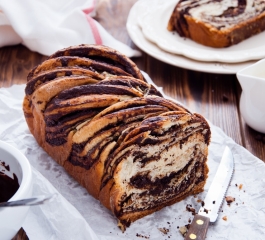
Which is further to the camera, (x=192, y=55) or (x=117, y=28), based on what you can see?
(x=117, y=28)

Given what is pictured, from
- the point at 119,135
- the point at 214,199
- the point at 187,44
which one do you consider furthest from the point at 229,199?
the point at 187,44

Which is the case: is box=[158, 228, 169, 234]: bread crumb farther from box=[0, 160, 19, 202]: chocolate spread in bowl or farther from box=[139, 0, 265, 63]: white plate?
box=[139, 0, 265, 63]: white plate

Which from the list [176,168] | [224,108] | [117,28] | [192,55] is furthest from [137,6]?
[176,168]

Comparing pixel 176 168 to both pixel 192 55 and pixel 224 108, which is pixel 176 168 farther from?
pixel 192 55

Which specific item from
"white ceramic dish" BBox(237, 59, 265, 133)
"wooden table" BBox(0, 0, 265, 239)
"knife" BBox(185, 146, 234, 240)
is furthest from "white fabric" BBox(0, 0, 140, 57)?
"knife" BBox(185, 146, 234, 240)

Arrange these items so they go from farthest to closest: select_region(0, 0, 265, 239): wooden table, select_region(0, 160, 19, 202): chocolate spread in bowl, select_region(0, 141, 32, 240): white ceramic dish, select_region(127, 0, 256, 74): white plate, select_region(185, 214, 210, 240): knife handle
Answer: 1. select_region(127, 0, 256, 74): white plate
2. select_region(0, 0, 265, 239): wooden table
3. select_region(185, 214, 210, 240): knife handle
4. select_region(0, 160, 19, 202): chocolate spread in bowl
5. select_region(0, 141, 32, 240): white ceramic dish

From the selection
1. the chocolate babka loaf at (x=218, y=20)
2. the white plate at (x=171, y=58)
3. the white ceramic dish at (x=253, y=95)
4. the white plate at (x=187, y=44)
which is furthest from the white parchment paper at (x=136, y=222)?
the chocolate babka loaf at (x=218, y=20)

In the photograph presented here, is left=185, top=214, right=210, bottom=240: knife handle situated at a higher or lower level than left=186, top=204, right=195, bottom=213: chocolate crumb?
higher
